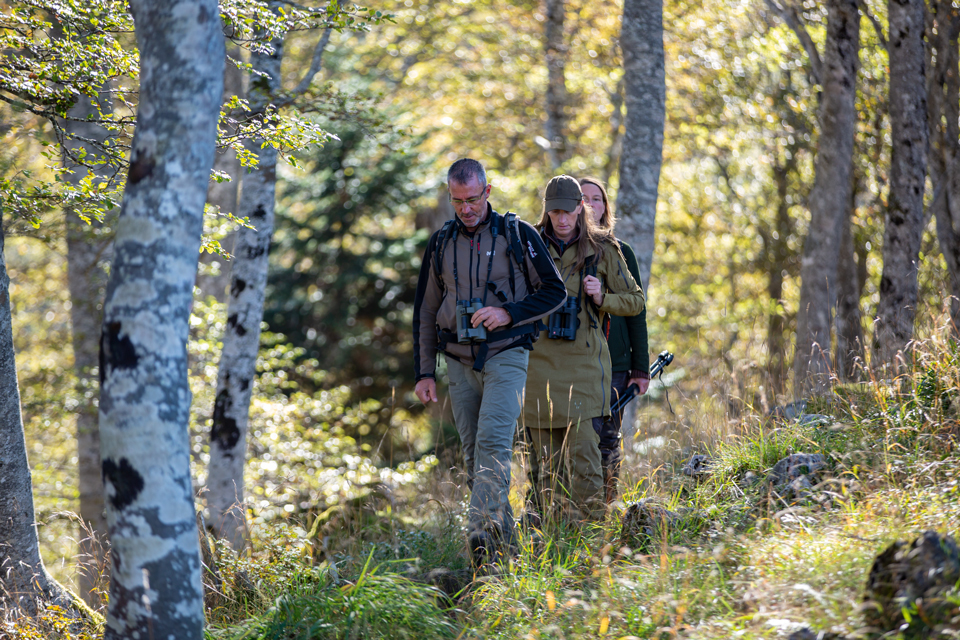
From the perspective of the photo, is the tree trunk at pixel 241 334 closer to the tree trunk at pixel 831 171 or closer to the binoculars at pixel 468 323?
the binoculars at pixel 468 323

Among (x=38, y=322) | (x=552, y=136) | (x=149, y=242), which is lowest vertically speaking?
(x=38, y=322)

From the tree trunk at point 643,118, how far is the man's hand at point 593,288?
2104 millimetres

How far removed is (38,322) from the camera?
1486cm

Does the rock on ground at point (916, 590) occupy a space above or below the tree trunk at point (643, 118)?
below

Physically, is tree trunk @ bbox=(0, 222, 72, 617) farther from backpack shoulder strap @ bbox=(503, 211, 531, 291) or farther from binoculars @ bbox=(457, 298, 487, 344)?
backpack shoulder strap @ bbox=(503, 211, 531, 291)

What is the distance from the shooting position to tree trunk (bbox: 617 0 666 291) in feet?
20.9

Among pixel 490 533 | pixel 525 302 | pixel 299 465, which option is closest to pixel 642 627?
pixel 490 533

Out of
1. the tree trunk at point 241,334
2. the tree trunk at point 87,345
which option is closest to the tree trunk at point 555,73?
the tree trunk at point 241,334

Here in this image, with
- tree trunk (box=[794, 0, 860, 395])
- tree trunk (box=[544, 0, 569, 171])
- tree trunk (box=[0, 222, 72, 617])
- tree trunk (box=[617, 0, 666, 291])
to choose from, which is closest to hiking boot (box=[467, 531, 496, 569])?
tree trunk (box=[0, 222, 72, 617])

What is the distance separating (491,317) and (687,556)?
5.10 feet

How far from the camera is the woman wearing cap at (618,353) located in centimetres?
467

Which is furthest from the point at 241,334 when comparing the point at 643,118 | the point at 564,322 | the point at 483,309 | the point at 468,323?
the point at 643,118

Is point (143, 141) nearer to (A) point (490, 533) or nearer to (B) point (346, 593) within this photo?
(B) point (346, 593)

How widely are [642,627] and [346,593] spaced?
4.10 ft
